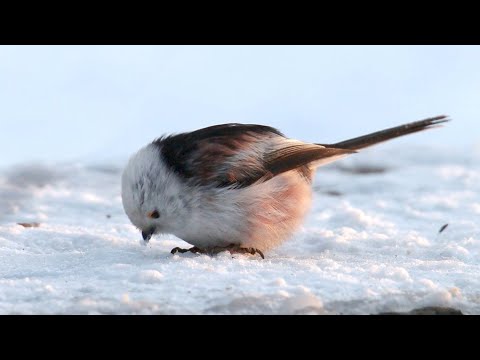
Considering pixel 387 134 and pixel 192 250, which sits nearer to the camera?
pixel 192 250

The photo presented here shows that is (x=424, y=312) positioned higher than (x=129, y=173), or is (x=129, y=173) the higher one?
(x=129, y=173)

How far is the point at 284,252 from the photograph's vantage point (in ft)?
20.2

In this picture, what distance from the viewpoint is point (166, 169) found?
548 centimetres

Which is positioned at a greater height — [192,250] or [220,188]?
[220,188]

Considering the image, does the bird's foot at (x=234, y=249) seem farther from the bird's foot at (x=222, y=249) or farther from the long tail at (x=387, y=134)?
the long tail at (x=387, y=134)

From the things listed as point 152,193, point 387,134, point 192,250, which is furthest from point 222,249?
point 387,134

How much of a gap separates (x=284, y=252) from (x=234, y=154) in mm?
978

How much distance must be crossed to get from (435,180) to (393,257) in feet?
10.9

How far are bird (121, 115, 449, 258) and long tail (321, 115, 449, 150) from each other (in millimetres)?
519

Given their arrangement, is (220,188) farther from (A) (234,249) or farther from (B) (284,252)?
(B) (284,252)

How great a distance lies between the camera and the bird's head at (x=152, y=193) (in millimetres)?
5426

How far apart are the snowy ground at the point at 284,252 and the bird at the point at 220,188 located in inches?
8.0

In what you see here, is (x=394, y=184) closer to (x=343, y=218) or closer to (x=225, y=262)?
(x=343, y=218)

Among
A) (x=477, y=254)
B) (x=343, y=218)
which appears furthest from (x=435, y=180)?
(x=477, y=254)
